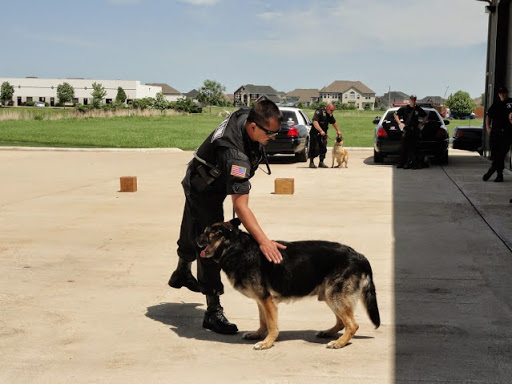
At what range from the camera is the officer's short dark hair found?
4.73m

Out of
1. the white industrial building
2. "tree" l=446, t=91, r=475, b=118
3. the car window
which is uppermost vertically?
the white industrial building

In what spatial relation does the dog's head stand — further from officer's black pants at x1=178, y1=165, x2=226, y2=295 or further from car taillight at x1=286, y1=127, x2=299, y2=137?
car taillight at x1=286, y1=127, x2=299, y2=137

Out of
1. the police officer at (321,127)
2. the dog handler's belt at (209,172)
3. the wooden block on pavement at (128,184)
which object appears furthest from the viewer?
the police officer at (321,127)

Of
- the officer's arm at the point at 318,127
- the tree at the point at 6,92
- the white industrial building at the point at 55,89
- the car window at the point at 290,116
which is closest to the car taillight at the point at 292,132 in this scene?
the car window at the point at 290,116

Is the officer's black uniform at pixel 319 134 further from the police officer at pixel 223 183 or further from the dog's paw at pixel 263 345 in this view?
the dog's paw at pixel 263 345

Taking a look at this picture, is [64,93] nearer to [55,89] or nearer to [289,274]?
[55,89]

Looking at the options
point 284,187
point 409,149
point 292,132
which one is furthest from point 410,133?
point 284,187

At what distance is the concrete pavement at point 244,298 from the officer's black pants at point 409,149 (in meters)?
5.21

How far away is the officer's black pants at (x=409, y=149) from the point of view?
19.0m

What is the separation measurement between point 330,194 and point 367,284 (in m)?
8.77

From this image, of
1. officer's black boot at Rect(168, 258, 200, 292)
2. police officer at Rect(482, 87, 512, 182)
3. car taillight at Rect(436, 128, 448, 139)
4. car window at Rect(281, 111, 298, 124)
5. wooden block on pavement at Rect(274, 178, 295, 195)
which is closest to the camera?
officer's black boot at Rect(168, 258, 200, 292)

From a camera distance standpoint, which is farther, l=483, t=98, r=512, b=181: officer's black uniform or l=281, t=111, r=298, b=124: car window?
l=281, t=111, r=298, b=124: car window

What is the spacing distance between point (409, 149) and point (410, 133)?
0.58 metres

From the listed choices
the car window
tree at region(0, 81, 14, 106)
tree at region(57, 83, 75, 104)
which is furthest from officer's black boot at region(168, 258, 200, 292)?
tree at region(0, 81, 14, 106)
